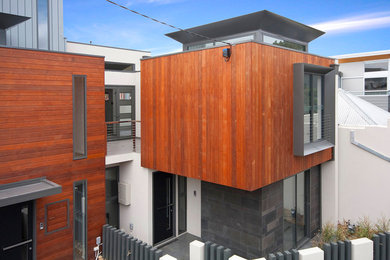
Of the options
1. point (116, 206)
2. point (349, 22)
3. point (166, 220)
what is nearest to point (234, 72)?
point (166, 220)

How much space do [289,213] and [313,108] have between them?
2.84 meters

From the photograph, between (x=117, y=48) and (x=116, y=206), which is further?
(x=117, y=48)

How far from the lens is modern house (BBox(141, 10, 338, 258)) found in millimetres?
6137

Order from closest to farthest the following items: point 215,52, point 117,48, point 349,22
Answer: point 215,52 → point 117,48 → point 349,22

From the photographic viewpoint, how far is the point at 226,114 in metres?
6.31

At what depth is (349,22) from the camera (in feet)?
166

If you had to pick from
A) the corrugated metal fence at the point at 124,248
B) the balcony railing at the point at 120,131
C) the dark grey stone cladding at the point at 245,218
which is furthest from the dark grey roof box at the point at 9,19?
the dark grey stone cladding at the point at 245,218

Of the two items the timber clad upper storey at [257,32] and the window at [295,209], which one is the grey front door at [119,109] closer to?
the timber clad upper storey at [257,32]

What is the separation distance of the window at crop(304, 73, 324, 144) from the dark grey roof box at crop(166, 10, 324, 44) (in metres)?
1.39

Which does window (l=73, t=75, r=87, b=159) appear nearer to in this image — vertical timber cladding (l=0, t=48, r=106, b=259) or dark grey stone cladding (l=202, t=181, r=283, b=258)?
vertical timber cladding (l=0, t=48, r=106, b=259)

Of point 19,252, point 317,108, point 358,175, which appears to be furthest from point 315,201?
point 19,252

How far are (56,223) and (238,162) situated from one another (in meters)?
4.26

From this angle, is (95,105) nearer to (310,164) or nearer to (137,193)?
(137,193)

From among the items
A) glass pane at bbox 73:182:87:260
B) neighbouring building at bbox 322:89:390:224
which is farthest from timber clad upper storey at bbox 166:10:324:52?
glass pane at bbox 73:182:87:260
